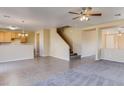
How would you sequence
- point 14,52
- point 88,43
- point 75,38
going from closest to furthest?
point 14,52 → point 75,38 → point 88,43

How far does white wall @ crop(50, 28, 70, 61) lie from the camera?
7.93 m

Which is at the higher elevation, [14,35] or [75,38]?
[14,35]

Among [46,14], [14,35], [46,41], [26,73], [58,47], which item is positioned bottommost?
[26,73]

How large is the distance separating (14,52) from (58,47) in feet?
11.0

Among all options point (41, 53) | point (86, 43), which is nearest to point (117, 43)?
point (86, 43)

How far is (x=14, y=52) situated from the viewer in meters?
7.31

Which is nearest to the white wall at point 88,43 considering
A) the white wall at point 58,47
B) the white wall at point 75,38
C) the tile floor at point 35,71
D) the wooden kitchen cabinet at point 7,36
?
the white wall at point 75,38

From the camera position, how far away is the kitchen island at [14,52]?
6.85m

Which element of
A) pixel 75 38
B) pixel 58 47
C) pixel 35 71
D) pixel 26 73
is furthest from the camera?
pixel 75 38

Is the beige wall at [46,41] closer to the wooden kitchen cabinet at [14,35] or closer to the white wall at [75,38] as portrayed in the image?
the white wall at [75,38]

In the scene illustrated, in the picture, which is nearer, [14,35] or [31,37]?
[14,35]

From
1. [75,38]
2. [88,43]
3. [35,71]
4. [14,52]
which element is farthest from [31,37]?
[35,71]

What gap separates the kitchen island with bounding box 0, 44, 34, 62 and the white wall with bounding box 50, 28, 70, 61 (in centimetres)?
205

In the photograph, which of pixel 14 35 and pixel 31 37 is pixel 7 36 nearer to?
pixel 14 35
